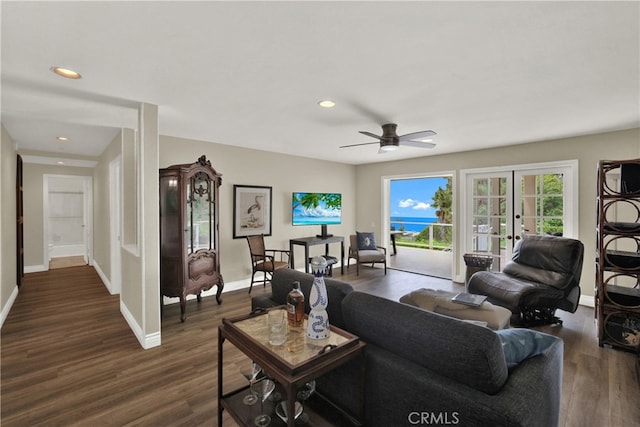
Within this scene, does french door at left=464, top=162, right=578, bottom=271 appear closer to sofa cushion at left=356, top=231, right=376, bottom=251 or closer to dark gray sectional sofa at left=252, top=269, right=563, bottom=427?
sofa cushion at left=356, top=231, right=376, bottom=251

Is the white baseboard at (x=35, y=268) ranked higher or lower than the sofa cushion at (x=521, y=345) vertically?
lower

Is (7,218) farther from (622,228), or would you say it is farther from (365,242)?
(622,228)

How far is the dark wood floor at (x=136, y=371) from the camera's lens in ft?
6.37

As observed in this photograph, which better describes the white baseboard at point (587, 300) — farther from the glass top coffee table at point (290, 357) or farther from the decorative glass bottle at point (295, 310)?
the decorative glass bottle at point (295, 310)

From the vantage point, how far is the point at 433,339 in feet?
4.14

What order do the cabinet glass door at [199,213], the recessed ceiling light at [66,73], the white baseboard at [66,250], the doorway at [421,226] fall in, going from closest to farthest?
1. the recessed ceiling light at [66,73]
2. the cabinet glass door at [199,213]
3. the doorway at [421,226]
4. the white baseboard at [66,250]

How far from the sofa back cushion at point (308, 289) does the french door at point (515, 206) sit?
159 inches

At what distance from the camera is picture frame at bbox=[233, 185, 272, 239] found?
480cm

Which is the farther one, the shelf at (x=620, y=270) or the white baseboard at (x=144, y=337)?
the white baseboard at (x=144, y=337)

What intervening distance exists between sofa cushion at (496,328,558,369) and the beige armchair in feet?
14.3

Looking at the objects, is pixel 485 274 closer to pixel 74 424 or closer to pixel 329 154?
pixel 329 154

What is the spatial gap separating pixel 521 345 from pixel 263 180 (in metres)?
4.49

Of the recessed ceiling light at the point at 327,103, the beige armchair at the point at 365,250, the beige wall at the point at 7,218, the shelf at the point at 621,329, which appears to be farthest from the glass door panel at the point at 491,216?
the beige wall at the point at 7,218

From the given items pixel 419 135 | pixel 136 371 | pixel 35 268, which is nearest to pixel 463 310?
pixel 419 135
